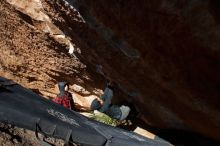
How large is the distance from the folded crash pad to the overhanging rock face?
0.93 metres

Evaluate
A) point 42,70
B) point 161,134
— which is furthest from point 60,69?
point 161,134

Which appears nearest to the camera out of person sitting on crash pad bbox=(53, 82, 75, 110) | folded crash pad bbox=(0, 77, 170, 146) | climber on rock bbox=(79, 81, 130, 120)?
folded crash pad bbox=(0, 77, 170, 146)

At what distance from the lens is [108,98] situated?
19.3ft

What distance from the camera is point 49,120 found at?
380cm

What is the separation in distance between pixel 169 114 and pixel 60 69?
1.79 metres

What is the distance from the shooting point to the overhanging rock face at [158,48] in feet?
12.0

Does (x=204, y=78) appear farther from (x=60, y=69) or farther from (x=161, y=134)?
(x=60, y=69)

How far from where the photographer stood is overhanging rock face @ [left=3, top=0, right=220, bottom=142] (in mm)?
3668

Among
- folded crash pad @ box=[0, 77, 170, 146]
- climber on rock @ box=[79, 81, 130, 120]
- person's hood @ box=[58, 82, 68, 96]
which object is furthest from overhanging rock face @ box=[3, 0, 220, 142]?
person's hood @ box=[58, 82, 68, 96]

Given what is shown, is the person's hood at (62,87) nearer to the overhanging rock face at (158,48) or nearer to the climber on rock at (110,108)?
the climber on rock at (110,108)

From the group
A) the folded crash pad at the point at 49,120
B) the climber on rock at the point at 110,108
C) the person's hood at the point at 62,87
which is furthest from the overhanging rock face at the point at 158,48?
the person's hood at the point at 62,87

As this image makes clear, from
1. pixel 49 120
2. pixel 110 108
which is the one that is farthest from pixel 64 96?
pixel 49 120

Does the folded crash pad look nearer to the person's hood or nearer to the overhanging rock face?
the overhanging rock face

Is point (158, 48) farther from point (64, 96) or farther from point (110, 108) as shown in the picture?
point (64, 96)
